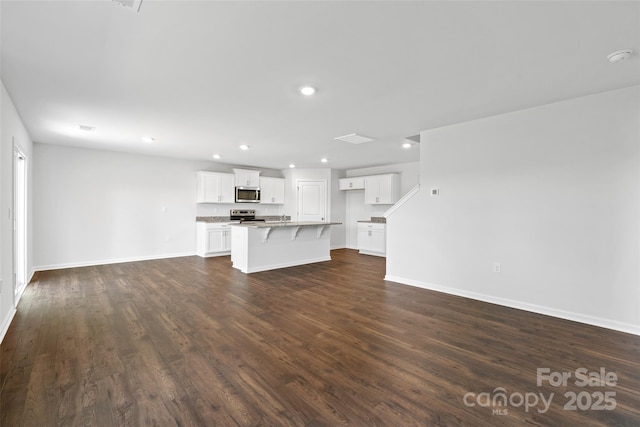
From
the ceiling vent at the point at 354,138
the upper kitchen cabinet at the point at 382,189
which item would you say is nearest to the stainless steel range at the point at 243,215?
the upper kitchen cabinet at the point at 382,189

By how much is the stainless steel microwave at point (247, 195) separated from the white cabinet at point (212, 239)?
3.29 ft

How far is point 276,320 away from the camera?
318cm

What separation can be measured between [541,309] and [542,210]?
46.7 inches

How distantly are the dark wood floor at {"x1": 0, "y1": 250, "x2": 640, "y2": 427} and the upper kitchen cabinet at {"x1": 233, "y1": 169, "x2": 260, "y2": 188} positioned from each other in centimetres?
431

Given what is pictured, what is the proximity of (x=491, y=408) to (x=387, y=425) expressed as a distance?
2.32ft

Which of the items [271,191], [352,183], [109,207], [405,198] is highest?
[352,183]

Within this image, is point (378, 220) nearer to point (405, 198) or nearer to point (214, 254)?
point (405, 198)

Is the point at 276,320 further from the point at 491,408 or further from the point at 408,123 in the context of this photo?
the point at 408,123

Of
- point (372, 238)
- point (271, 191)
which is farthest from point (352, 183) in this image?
point (271, 191)

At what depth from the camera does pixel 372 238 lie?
7.87 m

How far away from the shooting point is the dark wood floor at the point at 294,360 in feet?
5.71

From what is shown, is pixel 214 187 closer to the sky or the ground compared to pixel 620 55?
closer to the ground

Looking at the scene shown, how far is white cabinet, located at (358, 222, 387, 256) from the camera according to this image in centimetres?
765

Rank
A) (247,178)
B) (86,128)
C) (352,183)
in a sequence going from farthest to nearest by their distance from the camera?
(352,183) → (247,178) → (86,128)
